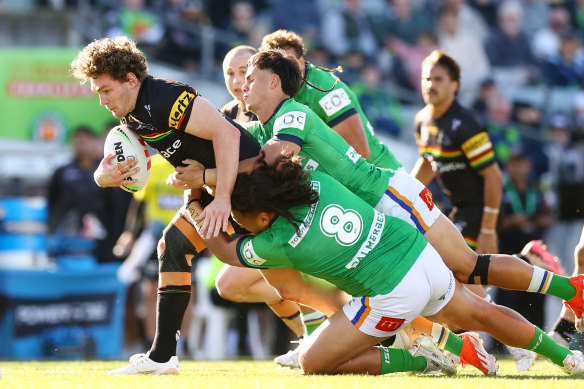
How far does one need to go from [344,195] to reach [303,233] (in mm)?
321

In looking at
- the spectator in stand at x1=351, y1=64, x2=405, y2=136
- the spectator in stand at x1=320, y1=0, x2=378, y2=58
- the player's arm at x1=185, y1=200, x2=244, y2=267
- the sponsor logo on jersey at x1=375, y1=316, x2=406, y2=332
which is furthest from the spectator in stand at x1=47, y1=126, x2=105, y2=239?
the sponsor logo on jersey at x1=375, y1=316, x2=406, y2=332

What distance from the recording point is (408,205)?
5680mm

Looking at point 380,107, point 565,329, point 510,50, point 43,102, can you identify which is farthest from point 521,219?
point 43,102

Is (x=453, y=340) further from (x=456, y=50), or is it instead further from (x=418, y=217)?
(x=456, y=50)

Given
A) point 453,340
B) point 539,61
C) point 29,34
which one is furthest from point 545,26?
point 453,340

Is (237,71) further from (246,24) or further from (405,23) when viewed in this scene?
(405,23)

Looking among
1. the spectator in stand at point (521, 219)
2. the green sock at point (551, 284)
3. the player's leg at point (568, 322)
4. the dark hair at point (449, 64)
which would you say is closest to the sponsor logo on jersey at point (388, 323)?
the green sock at point (551, 284)

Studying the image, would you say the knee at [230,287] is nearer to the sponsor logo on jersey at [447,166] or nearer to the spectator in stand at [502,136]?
the sponsor logo on jersey at [447,166]

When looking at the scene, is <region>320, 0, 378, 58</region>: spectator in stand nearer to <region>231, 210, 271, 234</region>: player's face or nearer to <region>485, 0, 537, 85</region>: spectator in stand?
<region>485, 0, 537, 85</region>: spectator in stand

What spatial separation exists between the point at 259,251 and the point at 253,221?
0.18 metres

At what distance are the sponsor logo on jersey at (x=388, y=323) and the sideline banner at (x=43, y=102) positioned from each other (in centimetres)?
668

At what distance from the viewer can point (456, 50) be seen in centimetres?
1448

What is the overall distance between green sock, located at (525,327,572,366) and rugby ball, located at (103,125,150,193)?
244 cm

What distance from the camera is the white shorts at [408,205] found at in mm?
5676
